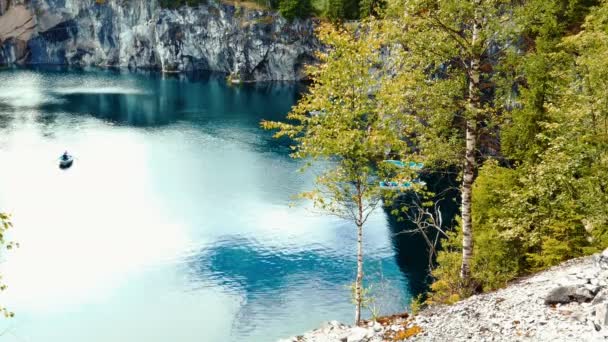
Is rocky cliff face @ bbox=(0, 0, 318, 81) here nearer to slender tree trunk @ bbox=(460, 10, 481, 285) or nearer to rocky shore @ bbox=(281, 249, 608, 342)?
slender tree trunk @ bbox=(460, 10, 481, 285)

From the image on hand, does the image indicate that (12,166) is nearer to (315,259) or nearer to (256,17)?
(315,259)

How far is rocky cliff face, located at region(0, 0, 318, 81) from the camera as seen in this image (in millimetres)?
144875

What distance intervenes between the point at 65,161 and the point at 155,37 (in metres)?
100

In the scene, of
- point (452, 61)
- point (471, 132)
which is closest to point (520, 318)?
point (471, 132)

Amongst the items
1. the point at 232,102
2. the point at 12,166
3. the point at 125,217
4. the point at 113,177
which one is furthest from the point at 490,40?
the point at 232,102

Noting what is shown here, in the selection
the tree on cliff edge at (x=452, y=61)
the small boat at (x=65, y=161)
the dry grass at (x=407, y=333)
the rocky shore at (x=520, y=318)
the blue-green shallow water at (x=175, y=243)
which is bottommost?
the blue-green shallow water at (x=175, y=243)

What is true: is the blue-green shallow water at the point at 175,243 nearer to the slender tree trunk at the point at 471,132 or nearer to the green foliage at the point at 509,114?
the green foliage at the point at 509,114

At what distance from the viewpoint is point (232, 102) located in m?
123

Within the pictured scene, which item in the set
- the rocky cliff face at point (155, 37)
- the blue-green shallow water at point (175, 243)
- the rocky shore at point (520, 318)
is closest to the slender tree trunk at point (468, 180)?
the rocky shore at point (520, 318)

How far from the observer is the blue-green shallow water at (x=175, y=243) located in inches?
1672

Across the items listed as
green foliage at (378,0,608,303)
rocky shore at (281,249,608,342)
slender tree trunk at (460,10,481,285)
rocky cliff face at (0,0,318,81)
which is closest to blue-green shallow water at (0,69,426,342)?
green foliage at (378,0,608,303)

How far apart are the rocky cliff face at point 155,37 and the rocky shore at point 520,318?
421 feet

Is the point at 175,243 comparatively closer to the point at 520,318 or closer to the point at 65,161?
the point at 65,161

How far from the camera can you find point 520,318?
14516 millimetres
